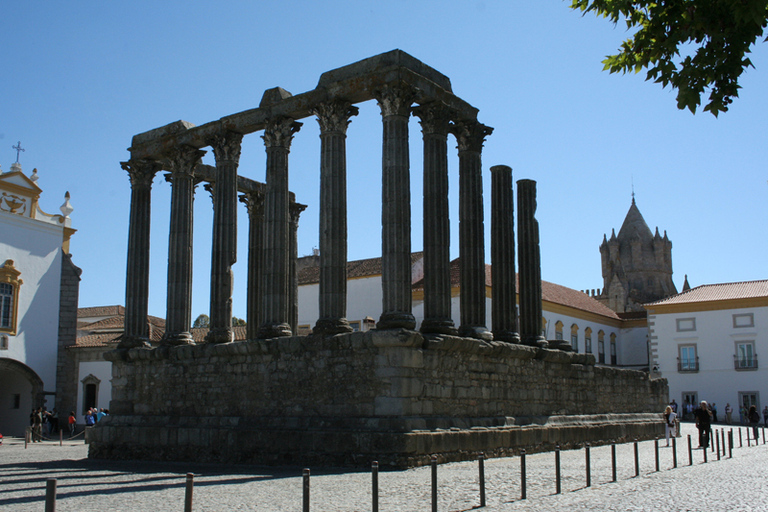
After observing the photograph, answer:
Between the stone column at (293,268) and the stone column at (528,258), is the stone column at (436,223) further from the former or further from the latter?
the stone column at (293,268)

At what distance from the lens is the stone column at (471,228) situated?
724 inches

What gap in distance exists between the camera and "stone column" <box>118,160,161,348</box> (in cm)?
2106

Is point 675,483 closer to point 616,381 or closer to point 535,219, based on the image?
point 535,219

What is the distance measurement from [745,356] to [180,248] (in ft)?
118

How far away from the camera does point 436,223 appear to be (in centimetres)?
1683

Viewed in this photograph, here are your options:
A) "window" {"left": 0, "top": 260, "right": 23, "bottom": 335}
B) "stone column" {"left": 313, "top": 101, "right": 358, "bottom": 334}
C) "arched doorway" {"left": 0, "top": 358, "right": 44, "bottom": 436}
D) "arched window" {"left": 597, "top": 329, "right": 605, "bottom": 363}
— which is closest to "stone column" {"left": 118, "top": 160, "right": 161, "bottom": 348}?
"stone column" {"left": 313, "top": 101, "right": 358, "bottom": 334}

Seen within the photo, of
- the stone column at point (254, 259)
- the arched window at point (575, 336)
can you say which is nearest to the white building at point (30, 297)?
the stone column at point (254, 259)

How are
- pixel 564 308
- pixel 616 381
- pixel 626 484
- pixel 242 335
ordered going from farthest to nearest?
pixel 564 308, pixel 242 335, pixel 616 381, pixel 626 484

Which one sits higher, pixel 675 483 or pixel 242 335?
pixel 242 335

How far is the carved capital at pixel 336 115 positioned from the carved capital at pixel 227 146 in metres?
3.33

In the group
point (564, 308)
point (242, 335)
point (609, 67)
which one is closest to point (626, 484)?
point (609, 67)

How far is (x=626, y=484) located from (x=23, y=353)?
29142 mm

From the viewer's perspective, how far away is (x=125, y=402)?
2053 centimetres

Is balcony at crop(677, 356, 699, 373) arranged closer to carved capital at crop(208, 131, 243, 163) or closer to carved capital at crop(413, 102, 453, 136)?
carved capital at crop(413, 102, 453, 136)
